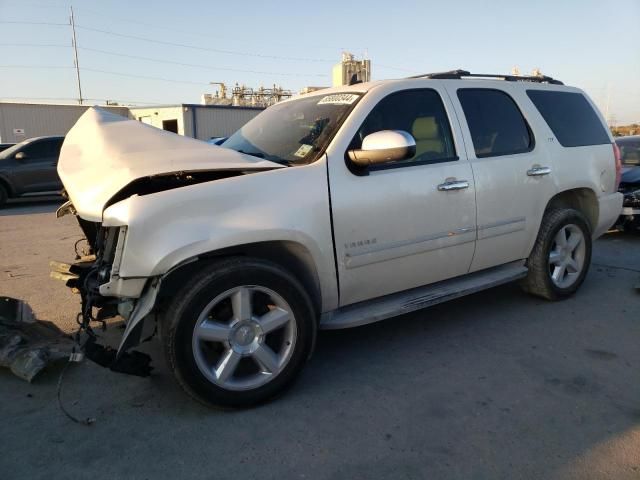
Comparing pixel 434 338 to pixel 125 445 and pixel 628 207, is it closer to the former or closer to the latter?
pixel 125 445

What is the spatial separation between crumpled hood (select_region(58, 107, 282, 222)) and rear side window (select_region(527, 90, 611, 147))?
2776 mm

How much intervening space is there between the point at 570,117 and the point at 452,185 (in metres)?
1.95

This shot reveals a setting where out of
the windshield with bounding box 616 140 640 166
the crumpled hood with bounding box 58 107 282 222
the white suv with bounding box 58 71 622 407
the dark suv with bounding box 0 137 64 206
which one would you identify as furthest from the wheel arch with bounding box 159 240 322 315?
the dark suv with bounding box 0 137 64 206

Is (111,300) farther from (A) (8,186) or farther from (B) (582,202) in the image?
(A) (8,186)

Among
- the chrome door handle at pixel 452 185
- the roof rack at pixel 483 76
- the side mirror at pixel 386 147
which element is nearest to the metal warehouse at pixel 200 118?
the roof rack at pixel 483 76

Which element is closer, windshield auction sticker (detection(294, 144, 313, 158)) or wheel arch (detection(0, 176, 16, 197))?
windshield auction sticker (detection(294, 144, 313, 158))

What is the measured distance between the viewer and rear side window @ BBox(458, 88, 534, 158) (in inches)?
155

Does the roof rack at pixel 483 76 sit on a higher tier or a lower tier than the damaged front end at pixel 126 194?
higher

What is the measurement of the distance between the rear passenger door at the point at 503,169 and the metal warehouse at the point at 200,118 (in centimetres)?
2547

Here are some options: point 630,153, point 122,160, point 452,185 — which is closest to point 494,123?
point 452,185

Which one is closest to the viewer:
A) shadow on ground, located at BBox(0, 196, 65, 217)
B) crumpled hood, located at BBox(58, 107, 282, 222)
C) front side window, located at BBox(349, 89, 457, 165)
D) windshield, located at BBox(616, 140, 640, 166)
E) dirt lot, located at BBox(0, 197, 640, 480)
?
dirt lot, located at BBox(0, 197, 640, 480)

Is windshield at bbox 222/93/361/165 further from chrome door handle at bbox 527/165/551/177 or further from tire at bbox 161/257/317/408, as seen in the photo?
chrome door handle at bbox 527/165/551/177

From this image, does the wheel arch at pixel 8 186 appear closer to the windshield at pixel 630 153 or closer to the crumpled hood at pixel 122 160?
the crumpled hood at pixel 122 160

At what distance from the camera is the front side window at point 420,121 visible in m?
3.51
